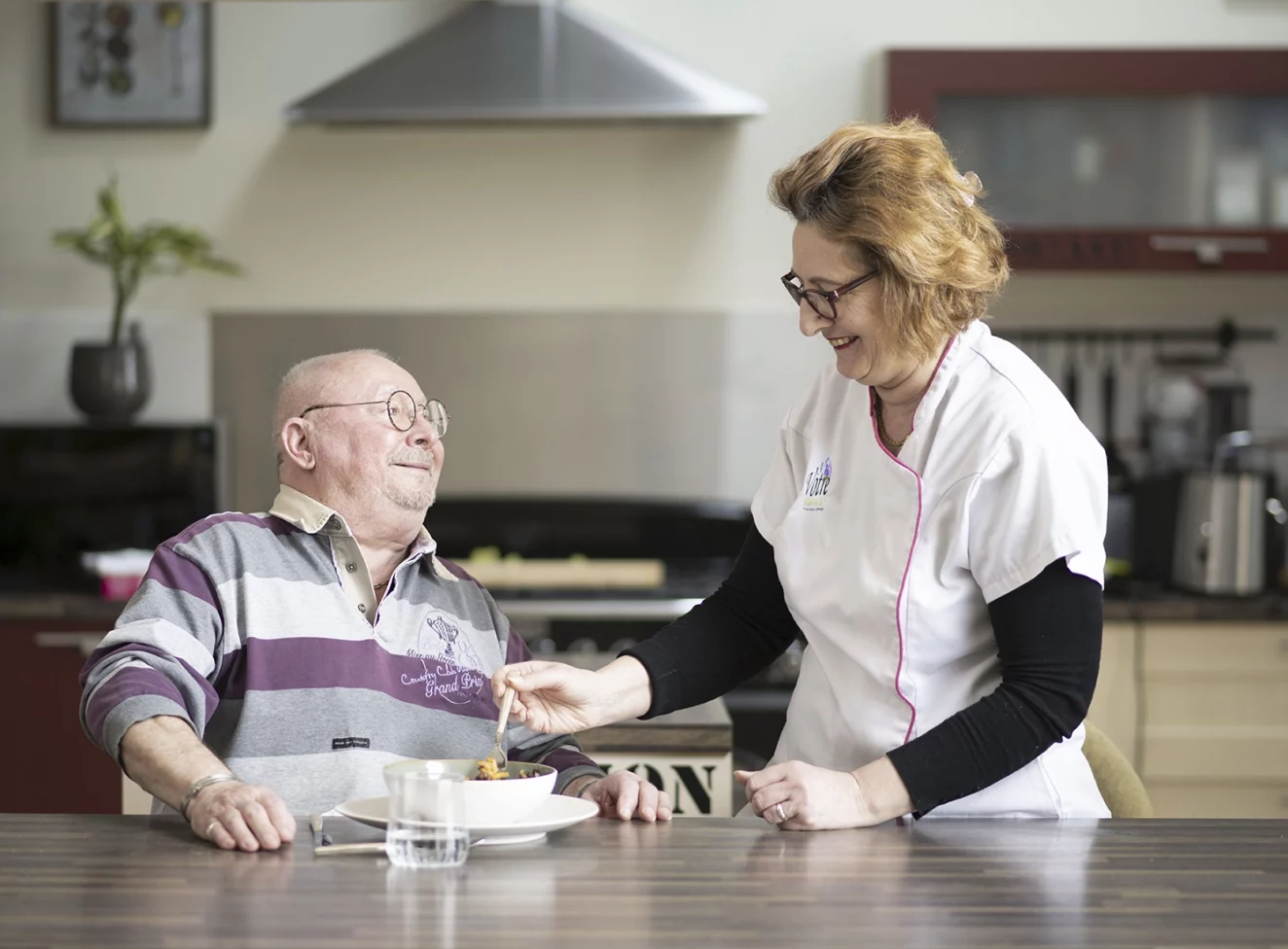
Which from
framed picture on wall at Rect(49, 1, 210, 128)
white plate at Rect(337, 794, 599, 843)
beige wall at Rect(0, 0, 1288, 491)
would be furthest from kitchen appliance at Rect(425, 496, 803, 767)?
white plate at Rect(337, 794, 599, 843)

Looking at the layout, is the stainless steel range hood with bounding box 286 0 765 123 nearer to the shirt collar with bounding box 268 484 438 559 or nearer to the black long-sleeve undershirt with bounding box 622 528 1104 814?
the shirt collar with bounding box 268 484 438 559

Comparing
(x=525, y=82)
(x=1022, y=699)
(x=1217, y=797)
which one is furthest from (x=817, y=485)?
(x=1217, y=797)

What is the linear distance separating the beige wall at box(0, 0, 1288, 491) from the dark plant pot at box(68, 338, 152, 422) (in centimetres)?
25

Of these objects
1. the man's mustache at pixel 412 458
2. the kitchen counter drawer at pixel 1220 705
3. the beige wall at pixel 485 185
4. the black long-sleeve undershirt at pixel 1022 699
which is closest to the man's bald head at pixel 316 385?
the man's mustache at pixel 412 458

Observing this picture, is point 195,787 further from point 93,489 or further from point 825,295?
point 93,489

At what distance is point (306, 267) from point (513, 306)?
1.95 feet

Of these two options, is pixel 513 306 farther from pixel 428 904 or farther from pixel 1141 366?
pixel 428 904

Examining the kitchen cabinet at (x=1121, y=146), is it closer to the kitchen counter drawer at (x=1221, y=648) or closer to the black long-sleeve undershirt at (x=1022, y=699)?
the kitchen counter drawer at (x=1221, y=648)

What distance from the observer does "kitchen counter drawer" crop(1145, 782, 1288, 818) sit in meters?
3.45

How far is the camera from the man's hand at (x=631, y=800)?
151 cm

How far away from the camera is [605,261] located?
13.3 feet

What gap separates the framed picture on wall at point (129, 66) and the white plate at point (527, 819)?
3.04 m

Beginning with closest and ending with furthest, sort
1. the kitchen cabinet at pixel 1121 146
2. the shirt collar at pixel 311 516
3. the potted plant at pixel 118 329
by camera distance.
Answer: the shirt collar at pixel 311 516
the kitchen cabinet at pixel 1121 146
the potted plant at pixel 118 329

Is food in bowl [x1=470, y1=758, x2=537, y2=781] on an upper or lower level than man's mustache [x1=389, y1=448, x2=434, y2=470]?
lower
